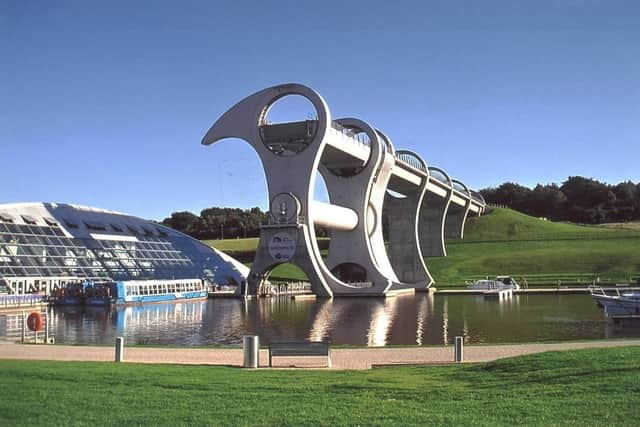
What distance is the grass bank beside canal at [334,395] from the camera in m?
9.57

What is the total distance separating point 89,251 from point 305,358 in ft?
141

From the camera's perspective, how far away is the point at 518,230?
102812 mm

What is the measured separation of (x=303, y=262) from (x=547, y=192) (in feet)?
339

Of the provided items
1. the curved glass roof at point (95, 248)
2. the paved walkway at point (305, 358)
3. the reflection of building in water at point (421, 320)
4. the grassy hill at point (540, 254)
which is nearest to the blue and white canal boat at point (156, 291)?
the curved glass roof at point (95, 248)

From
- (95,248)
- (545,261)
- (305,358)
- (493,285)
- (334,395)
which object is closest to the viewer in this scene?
(334,395)

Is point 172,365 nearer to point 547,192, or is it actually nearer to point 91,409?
point 91,409

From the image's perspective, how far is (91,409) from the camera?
33.6 ft

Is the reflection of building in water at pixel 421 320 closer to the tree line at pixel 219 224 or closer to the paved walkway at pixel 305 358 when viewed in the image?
the paved walkway at pixel 305 358

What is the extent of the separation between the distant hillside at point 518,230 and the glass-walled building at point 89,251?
44.8m

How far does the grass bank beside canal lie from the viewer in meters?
9.57

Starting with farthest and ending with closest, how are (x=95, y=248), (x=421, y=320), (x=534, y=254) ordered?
(x=534, y=254), (x=95, y=248), (x=421, y=320)

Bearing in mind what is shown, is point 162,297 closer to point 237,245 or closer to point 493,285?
point 493,285

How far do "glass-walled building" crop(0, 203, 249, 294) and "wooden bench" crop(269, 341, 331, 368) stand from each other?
3429 centimetres

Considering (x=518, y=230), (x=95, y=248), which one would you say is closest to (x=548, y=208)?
(x=518, y=230)
